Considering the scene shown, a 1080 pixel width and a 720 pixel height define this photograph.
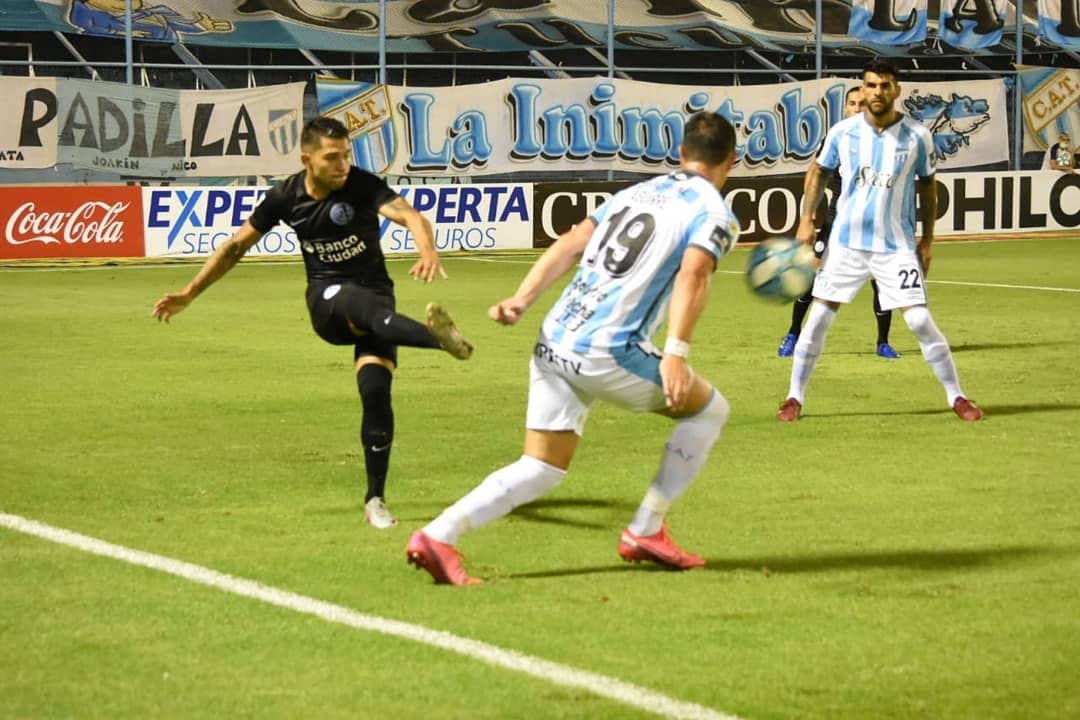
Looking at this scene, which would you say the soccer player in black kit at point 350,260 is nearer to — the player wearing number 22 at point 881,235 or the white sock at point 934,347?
the player wearing number 22 at point 881,235

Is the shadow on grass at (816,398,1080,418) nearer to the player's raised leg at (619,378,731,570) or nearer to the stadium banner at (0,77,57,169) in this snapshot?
the player's raised leg at (619,378,731,570)

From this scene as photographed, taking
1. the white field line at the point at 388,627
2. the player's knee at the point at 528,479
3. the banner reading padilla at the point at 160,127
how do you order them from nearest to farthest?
the white field line at the point at 388,627
the player's knee at the point at 528,479
the banner reading padilla at the point at 160,127

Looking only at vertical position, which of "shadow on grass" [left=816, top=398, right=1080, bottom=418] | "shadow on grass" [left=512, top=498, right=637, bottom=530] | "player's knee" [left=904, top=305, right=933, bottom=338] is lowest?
"shadow on grass" [left=816, top=398, right=1080, bottom=418]

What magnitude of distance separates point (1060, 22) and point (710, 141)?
90.5ft

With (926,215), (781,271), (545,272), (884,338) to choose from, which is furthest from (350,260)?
(884,338)

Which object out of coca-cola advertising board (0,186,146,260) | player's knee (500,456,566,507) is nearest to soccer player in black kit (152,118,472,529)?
player's knee (500,456,566,507)

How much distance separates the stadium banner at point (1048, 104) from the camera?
102 feet

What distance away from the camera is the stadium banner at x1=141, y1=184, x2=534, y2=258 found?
24.7 metres

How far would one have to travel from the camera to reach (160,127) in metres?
24.6

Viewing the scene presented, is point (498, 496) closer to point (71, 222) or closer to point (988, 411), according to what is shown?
point (988, 411)

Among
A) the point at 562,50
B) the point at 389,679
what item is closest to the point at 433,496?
the point at 389,679

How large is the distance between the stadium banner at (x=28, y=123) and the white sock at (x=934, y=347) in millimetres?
15689

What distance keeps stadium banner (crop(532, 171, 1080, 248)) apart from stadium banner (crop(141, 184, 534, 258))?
0.42 metres

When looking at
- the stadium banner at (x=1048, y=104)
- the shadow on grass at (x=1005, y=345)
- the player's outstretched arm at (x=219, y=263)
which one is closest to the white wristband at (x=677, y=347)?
the player's outstretched arm at (x=219, y=263)
